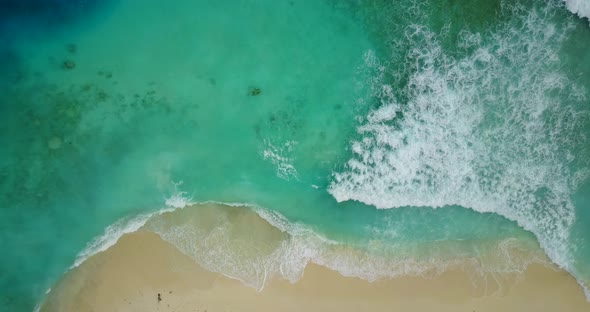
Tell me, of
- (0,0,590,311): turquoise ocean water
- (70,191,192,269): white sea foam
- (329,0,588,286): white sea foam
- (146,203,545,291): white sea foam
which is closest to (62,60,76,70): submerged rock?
(0,0,590,311): turquoise ocean water

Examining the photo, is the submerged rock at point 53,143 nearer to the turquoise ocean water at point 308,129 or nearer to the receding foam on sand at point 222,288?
the turquoise ocean water at point 308,129

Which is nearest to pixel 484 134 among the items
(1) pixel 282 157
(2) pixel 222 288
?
(1) pixel 282 157

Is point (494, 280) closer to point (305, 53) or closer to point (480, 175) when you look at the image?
point (480, 175)

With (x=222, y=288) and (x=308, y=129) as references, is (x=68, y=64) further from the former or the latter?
(x=222, y=288)

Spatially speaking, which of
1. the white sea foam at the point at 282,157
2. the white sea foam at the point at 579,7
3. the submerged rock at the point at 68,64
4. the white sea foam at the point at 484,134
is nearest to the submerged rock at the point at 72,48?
the submerged rock at the point at 68,64

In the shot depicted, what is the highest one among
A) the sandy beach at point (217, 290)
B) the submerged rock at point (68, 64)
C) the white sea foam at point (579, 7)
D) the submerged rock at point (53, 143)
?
the white sea foam at point (579, 7)

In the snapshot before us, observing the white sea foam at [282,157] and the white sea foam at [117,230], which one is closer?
the white sea foam at [117,230]

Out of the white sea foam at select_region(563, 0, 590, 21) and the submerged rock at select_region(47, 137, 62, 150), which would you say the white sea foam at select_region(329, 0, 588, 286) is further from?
the submerged rock at select_region(47, 137, 62, 150)
